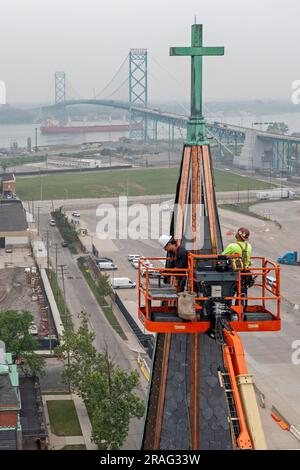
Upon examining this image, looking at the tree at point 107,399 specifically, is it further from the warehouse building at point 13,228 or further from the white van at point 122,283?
the warehouse building at point 13,228

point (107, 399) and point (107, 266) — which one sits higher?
point (107, 399)

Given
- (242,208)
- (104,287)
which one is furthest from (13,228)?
Result: (242,208)

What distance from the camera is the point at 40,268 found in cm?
Result: 1966

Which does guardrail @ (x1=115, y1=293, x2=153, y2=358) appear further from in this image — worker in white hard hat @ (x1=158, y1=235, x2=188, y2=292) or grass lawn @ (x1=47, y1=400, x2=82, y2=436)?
worker in white hard hat @ (x1=158, y1=235, x2=188, y2=292)

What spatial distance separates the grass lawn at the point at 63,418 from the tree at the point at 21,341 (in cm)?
70

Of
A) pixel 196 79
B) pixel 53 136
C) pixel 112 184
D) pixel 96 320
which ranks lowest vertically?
pixel 96 320

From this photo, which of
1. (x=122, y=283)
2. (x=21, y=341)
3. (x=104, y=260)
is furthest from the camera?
(x=104, y=260)

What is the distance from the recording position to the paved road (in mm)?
11153

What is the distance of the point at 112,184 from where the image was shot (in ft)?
119

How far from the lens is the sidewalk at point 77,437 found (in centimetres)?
954

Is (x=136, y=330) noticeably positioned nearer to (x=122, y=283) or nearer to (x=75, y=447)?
(x=122, y=283)

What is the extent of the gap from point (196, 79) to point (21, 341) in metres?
9.30
